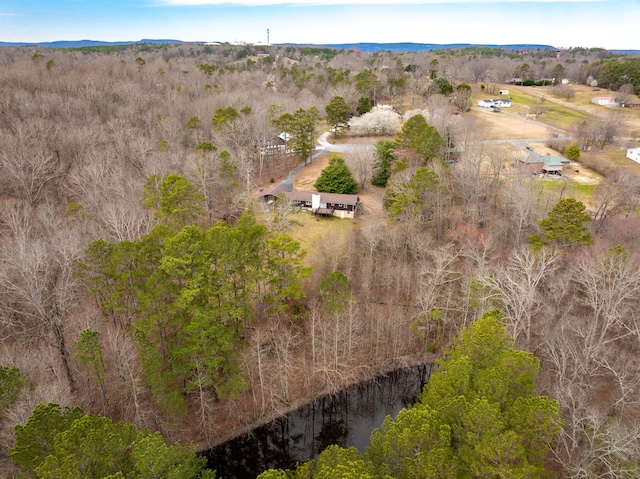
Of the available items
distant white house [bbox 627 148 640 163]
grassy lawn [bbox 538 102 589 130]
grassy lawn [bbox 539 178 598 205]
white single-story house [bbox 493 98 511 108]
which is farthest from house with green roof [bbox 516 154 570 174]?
white single-story house [bbox 493 98 511 108]

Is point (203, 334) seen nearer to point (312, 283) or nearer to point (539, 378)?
point (312, 283)

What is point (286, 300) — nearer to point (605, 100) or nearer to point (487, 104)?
point (487, 104)

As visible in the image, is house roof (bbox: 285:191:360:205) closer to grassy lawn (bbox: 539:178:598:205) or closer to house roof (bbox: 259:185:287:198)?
house roof (bbox: 259:185:287:198)

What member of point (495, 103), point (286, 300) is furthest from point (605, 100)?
point (286, 300)

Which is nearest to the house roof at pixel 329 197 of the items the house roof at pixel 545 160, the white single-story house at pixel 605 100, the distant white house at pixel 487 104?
the house roof at pixel 545 160

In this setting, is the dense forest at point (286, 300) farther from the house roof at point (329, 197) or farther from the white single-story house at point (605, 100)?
the white single-story house at point (605, 100)

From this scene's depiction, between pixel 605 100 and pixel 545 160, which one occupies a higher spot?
pixel 605 100
